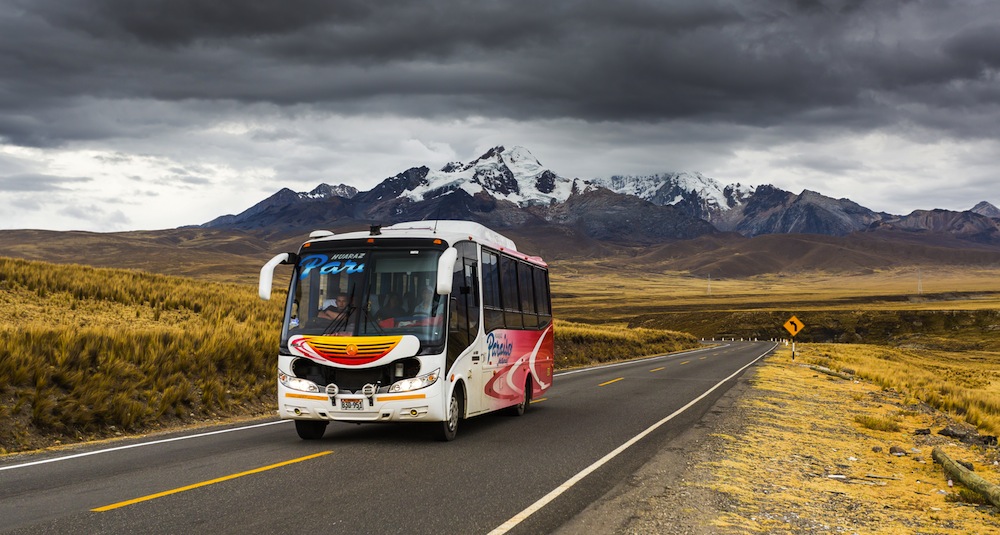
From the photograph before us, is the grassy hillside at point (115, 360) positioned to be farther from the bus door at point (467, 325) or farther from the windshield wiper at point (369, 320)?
the bus door at point (467, 325)

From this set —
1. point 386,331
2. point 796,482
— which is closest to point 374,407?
point 386,331

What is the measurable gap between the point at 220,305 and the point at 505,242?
51.9ft

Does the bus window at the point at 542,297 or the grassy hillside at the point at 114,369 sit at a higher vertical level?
the bus window at the point at 542,297

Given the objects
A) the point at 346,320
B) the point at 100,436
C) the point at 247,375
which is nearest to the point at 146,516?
the point at 346,320

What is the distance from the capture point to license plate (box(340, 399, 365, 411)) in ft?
38.1

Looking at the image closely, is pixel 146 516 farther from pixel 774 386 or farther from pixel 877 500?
pixel 774 386

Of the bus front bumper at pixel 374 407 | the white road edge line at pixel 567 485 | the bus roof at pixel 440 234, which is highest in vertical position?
the bus roof at pixel 440 234

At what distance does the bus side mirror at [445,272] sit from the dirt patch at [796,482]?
11.8 ft

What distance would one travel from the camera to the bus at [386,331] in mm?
11648

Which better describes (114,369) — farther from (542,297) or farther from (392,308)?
(542,297)

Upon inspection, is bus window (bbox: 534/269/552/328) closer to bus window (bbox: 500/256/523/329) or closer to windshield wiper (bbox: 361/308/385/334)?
bus window (bbox: 500/256/523/329)

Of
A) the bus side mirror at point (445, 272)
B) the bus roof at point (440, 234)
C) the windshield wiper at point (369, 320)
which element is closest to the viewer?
the bus side mirror at point (445, 272)

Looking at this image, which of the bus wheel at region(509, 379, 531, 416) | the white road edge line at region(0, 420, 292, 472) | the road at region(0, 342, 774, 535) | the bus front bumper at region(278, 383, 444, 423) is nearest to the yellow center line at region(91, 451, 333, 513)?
the road at region(0, 342, 774, 535)

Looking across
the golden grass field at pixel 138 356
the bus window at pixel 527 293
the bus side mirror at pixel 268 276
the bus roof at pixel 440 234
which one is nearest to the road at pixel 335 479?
the golden grass field at pixel 138 356
